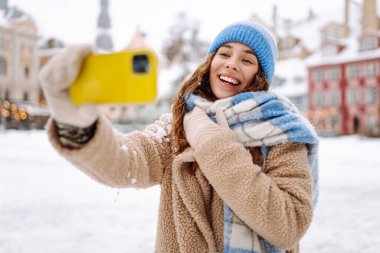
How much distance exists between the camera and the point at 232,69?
1688 millimetres

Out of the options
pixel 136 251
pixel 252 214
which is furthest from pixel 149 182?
pixel 136 251

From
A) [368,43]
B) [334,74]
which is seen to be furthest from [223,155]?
[334,74]

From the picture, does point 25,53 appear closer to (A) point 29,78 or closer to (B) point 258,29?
(A) point 29,78

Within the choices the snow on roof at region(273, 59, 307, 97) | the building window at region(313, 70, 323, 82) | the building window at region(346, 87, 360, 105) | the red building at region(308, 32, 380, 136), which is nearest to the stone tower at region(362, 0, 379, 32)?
the red building at region(308, 32, 380, 136)

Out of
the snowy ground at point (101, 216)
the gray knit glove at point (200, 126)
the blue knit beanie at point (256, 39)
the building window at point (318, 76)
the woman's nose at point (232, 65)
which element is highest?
the blue knit beanie at point (256, 39)

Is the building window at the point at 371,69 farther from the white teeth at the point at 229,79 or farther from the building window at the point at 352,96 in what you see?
the white teeth at the point at 229,79

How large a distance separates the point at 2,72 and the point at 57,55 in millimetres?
31935

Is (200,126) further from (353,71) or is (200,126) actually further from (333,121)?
(333,121)

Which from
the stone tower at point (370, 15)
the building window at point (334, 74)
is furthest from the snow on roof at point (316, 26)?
the building window at point (334, 74)

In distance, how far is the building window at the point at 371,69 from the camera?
3142 cm

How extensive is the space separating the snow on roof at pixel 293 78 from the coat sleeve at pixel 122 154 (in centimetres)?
3413

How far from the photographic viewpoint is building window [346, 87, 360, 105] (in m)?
33.0

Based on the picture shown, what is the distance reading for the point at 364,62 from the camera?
105 feet

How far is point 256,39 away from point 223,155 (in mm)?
567
